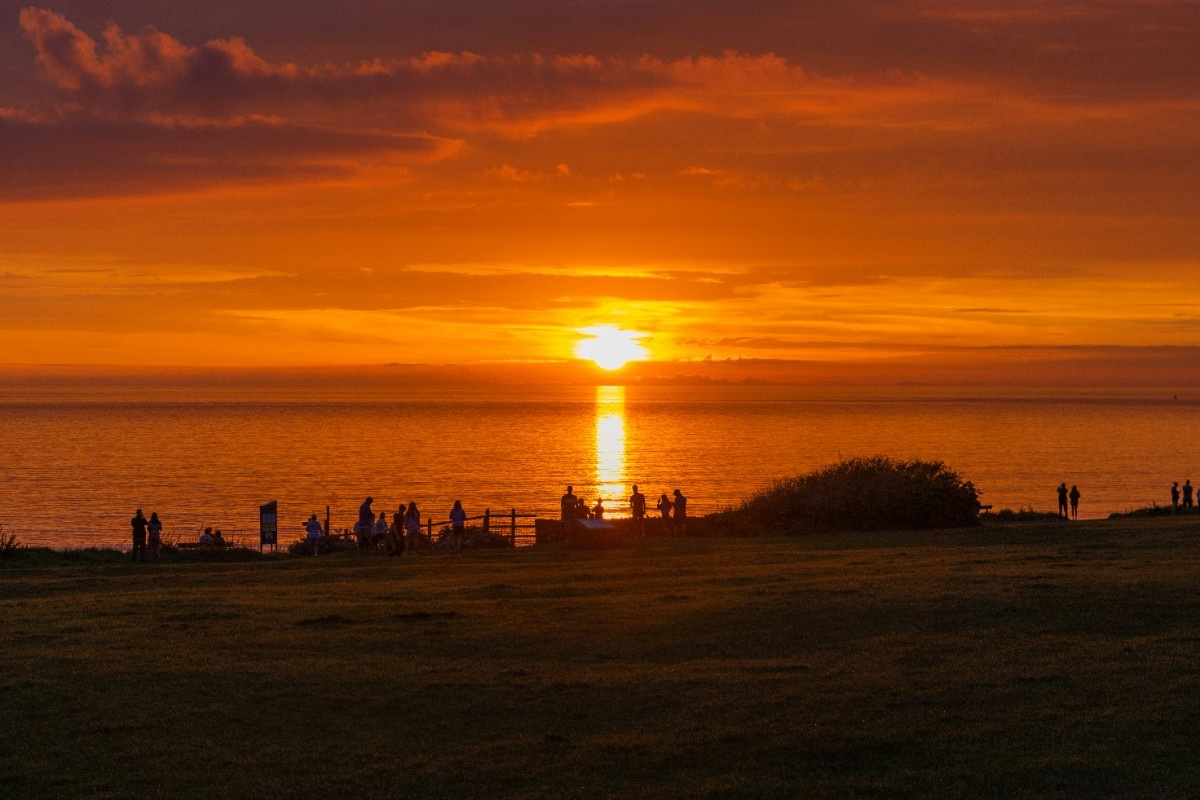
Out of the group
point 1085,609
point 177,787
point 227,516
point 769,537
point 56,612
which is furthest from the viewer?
point 227,516

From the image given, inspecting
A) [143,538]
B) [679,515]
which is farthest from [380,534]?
[679,515]

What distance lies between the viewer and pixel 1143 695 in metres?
14.5

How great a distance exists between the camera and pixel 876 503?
43.8 m

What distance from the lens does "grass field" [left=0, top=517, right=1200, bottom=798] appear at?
12641 millimetres

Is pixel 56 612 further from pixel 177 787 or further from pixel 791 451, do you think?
pixel 791 451

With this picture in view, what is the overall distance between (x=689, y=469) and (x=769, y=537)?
76.0 metres

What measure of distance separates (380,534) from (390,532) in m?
3.58

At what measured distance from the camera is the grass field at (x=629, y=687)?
12.6 metres

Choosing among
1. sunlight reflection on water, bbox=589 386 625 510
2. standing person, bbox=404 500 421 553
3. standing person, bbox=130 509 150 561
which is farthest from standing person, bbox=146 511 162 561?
sunlight reflection on water, bbox=589 386 625 510

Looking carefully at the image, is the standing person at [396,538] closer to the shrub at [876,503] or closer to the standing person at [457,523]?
the standing person at [457,523]

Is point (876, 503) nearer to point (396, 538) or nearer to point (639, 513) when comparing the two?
point (639, 513)

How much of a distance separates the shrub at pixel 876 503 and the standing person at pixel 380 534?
14639mm

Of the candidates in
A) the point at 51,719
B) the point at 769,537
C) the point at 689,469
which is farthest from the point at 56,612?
the point at 689,469

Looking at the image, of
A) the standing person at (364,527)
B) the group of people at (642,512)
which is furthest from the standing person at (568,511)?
the standing person at (364,527)
